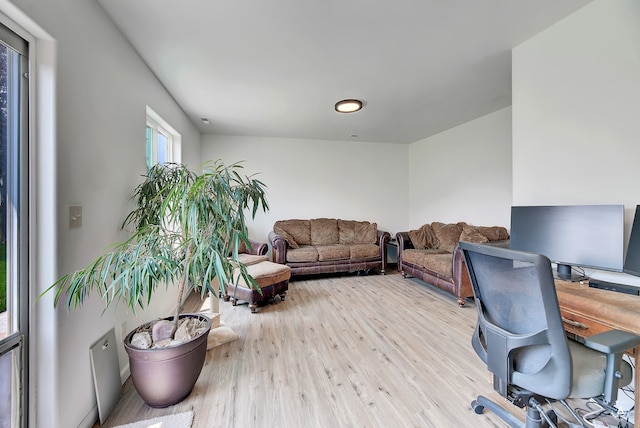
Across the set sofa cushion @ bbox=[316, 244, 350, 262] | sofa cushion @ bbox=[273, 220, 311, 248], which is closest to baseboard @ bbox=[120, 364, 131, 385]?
sofa cushion @ bbox=[316, 244, 350, 262]

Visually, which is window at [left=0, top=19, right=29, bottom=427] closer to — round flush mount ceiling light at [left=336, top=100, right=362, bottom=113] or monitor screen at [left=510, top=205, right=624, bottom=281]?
round flush mount ceiling light at [left=336, top=100, right=362, bottom=113]

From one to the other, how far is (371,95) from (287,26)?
57.8 inches

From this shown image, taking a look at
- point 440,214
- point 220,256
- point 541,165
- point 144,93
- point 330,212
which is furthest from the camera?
point 330,212

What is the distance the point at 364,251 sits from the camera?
4.48 meters

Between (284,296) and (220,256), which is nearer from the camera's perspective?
(220,256)

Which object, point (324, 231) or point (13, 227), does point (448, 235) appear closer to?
point (324, 231)

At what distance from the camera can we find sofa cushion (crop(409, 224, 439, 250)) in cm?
433

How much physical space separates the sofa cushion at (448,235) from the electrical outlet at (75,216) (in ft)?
14.2

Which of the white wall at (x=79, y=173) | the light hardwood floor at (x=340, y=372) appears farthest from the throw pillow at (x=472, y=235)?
the white wall at (x=79, y=173)

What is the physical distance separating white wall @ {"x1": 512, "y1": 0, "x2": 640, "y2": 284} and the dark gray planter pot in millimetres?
2754

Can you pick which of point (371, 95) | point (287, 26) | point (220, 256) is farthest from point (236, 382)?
point (371, 95)

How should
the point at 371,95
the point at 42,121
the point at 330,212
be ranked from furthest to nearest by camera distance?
the point at 330,212 → the point at 371,95 → the point at 42,121

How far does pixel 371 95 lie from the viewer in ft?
9.90

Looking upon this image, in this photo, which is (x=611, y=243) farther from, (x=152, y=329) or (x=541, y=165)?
(x=152, y=329)
